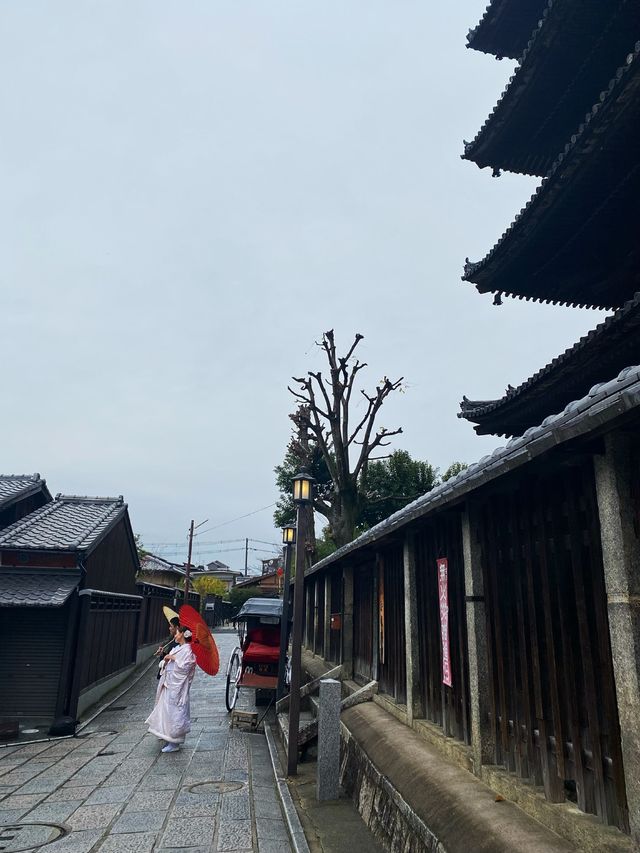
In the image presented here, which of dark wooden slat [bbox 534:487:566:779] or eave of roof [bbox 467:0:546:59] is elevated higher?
eave of roof [bbox 467:0:546:59]

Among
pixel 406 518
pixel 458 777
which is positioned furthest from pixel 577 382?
pixel 458 777

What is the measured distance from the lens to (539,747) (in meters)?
4.43

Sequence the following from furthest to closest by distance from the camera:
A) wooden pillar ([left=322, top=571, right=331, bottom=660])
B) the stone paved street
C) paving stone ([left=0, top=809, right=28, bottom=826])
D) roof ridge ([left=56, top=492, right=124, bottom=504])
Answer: roof ridge ([left=56, top=492, right=124, bottom=504]) → wooden pillar ([left=322, top=571, right=331, bottom=660]) → paving stone ([left=0, top=809, right=28, bottom=826]) → the stone paved street

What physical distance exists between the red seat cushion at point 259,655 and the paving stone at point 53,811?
6.46 metres

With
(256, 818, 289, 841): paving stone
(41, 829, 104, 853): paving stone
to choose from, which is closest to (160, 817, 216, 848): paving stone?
(256, 818, 289, 841): paving stone

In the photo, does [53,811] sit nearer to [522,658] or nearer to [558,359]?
[522,658]

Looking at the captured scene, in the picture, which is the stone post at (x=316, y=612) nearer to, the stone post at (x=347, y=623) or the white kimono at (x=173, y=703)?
the stone post at (x=347, y=623)

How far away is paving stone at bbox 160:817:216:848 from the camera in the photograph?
6.00m

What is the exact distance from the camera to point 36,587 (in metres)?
12.5

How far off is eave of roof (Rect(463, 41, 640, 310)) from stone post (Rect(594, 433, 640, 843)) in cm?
416

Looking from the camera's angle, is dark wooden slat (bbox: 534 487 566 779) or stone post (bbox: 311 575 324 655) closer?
dark wooden slat (bbox: 534 487 566 779)

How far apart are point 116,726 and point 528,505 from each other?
11393 millimetres

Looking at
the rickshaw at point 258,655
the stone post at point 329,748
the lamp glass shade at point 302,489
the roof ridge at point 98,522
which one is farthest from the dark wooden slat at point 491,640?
the roof ridge at point 98,522

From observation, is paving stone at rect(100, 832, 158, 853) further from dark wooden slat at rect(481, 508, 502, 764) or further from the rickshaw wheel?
the rickshaw wheel
